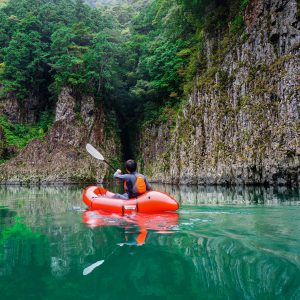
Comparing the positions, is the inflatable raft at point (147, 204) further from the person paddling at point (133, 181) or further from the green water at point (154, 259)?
the green water at point (154, 259)

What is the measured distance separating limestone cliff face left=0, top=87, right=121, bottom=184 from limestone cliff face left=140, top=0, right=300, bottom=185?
9.93 m

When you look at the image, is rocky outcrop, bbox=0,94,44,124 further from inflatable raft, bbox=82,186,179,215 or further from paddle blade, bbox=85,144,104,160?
inflatable raft, bbox=82,186,179,215

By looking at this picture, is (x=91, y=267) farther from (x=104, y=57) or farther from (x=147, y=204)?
(x=104, y=57)

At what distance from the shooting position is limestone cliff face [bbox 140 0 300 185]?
16.9m

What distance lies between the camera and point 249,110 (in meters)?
19.5

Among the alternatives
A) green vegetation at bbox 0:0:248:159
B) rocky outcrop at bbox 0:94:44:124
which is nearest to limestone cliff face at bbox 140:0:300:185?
green vegetation at bbox 0:0:248:159

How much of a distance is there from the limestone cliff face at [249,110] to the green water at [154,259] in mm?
10651

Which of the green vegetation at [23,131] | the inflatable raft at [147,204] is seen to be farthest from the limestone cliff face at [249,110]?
the green vegetation at [23,131]

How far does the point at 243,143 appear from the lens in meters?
19.3

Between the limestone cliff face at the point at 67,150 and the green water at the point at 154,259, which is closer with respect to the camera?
the green water at the point at 154,259

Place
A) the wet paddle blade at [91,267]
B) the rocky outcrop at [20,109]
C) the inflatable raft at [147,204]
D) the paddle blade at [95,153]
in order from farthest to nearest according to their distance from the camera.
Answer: the rocky outcrop at [20,109] < the paddle blade at [95,153] < the inflatable raft at [147,204] < the wet paddle blade at [91,267]

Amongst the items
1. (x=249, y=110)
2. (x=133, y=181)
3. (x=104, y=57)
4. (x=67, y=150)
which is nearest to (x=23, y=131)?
(x=67, y=150)

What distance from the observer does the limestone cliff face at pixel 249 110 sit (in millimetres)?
16859

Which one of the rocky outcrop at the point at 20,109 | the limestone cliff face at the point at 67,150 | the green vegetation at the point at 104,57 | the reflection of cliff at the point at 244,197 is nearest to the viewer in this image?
the reflection of cliff at the point at 244,197
